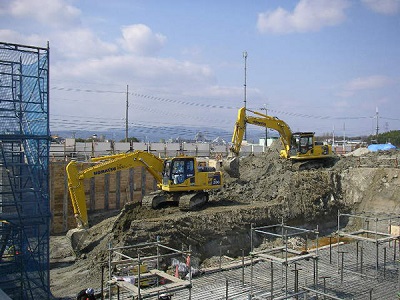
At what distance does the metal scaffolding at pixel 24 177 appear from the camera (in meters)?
13.0

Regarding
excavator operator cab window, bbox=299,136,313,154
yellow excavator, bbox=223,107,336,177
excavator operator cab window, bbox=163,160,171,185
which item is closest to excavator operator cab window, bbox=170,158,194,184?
excavator operator cab window, bbox=163,160,171,185

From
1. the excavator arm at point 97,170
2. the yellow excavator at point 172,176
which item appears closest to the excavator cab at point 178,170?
the yellow excavator at point 172,176

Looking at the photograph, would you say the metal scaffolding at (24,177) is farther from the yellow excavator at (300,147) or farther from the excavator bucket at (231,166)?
the yellow excavator at (300,147)

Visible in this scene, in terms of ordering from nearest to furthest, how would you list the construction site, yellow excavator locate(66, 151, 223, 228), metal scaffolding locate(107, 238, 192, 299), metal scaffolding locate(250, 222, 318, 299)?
metal scaffolding locate(107, 238, 192, 299)
metal scaffolding locate(250, 222, 318, 299)
the construction site
yellow excavator locate(66, 151, 223, 228)

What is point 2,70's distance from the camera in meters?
13.7

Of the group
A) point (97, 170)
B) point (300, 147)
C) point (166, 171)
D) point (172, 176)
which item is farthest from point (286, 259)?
point (300, 147)

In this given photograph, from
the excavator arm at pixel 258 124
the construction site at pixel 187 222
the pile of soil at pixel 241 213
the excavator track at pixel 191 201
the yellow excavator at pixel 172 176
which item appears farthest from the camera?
the excavator arm at pixel 258 124

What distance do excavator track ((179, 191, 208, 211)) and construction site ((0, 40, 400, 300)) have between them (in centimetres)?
5

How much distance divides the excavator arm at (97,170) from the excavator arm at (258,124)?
5057 millimetres

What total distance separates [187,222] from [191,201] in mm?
1722

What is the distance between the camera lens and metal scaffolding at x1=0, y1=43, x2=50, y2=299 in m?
13.0

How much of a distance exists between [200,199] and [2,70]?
10.9 metres

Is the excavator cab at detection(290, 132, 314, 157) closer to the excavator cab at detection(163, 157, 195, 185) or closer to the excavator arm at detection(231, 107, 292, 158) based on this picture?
the excavator arm at detection(231, 107, 292, 158)

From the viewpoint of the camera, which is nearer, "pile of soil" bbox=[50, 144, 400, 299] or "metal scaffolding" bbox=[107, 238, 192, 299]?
"metal scaffolding" bbox=[107, 238, 192, 299]
